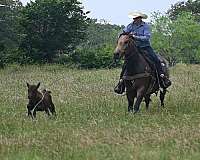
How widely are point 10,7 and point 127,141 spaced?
43380 millimetres

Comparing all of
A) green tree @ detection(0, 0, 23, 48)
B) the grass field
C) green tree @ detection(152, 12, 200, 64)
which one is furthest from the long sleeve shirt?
green tree @ detection(152, 12, 200, 64)

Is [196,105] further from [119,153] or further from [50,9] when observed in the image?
[50,9]

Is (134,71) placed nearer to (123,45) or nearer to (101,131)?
(123,45)

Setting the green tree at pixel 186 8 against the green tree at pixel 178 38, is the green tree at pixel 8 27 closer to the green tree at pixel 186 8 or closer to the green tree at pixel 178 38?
the green tree at pixel 178 38

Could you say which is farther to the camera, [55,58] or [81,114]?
[55,58]

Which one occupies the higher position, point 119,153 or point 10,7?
point 10,7

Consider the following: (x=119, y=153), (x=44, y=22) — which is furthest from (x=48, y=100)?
(x=44, y=22)

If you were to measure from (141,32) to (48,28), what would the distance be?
29.4 m

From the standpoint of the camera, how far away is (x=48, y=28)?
1673 inches

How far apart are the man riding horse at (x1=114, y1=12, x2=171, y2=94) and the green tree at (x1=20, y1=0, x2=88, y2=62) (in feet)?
91.0

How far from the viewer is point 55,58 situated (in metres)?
43.1

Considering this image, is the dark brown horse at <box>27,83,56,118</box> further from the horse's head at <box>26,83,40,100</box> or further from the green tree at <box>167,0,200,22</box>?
the green tree at <box>167,0,200,22</box>

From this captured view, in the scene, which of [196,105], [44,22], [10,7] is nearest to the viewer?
[196,105]

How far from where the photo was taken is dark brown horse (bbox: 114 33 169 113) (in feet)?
43.6
